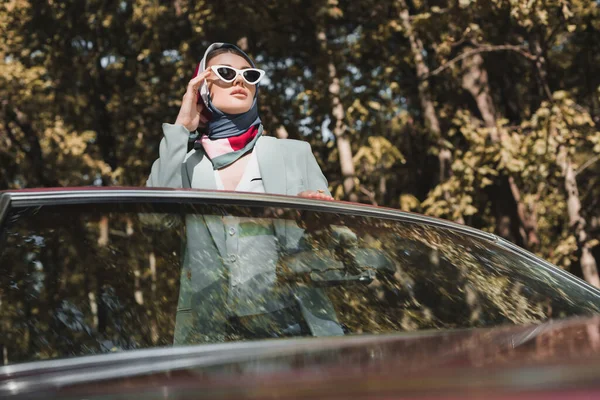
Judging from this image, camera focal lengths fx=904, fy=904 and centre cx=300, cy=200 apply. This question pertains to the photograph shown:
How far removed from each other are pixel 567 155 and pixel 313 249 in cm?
741

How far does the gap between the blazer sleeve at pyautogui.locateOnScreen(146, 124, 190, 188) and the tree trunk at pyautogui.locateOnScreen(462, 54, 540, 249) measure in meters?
8.60

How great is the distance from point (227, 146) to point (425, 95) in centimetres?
909

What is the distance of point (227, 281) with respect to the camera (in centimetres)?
224

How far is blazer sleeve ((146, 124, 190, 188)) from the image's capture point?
347cm

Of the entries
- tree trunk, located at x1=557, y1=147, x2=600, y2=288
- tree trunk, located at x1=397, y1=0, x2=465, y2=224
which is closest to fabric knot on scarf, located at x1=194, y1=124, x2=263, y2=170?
tree trunk, located at x1=397, y1=0, x2=465, y2=224

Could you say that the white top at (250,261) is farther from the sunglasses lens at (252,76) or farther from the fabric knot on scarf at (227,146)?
the sunglasses lens at (252,76)

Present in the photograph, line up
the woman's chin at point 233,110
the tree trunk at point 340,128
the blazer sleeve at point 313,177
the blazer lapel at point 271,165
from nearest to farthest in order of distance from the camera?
1. the blazer lapel at point 271,165
2. the blazer sleeve at point 313,177
3. the woman's chin at point 233,110
4. the tree trunk at point 340,128

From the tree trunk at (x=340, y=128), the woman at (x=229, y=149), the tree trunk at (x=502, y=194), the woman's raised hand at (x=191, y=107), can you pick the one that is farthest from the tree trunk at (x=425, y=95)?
the woman's raised hand at (x=191, y=107)

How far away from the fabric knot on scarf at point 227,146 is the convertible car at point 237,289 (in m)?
1.12

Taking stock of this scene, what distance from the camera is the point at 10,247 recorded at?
213cm

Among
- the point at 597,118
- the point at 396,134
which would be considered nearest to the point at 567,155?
the point at 597,118

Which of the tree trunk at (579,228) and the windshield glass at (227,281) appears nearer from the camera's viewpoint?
the windshield glass at (227,281)

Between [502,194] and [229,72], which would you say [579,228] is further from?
[229,72]

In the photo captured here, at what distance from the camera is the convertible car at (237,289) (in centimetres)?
179
